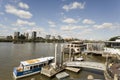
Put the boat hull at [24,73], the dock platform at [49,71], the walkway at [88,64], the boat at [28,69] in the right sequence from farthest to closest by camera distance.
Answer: the walkway at [88,64], the dock platform at [49,71], the boat at [28,69], the boat hull at [24,73]

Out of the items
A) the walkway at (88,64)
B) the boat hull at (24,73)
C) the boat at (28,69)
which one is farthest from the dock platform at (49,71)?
the walkway at (88,64)

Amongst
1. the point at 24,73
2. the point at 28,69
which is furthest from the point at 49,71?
the point at 24,73

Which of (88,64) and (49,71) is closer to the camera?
(49,71)

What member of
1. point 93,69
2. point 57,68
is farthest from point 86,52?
point 57,68

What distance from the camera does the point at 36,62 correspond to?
28188mm

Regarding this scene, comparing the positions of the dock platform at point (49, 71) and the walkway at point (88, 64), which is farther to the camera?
the walkway at point (88, 64)

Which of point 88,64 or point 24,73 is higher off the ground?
point 88,64

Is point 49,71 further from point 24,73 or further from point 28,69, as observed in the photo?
point 24,73

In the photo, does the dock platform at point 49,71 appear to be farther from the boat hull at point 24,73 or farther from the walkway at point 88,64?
the walkway at point 88,64

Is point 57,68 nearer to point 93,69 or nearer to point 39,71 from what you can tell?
point 39,71

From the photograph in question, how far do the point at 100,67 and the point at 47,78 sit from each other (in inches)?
444

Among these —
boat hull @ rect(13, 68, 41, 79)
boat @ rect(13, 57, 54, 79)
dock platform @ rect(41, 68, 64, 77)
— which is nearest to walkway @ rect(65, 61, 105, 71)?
dock platform @ rect(41, 68, 64, 77)

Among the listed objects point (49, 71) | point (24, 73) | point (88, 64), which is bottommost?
point (24, 73)

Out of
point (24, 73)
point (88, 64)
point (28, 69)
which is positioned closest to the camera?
point (24, 73)
